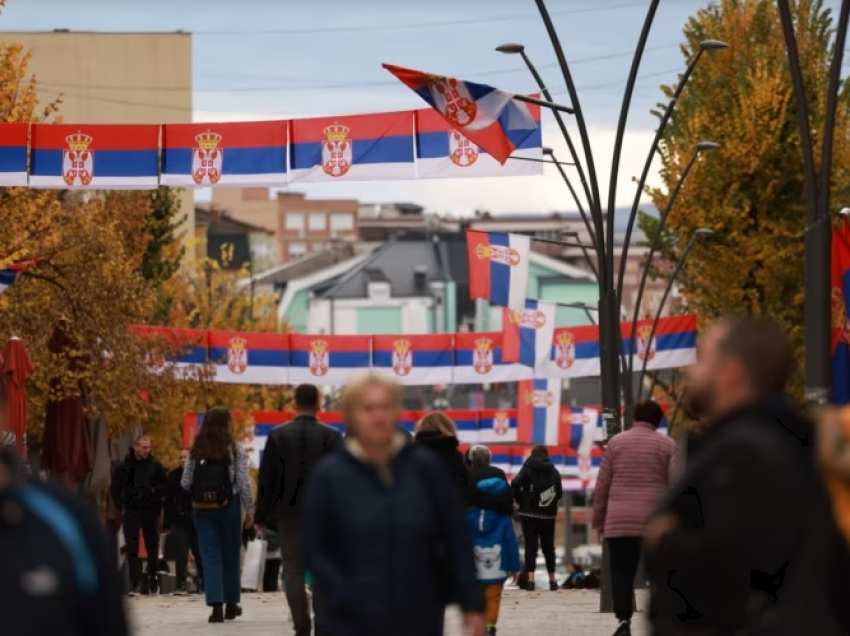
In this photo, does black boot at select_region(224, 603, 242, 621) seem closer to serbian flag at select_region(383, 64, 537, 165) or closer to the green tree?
serbian flag at select_region(383, 64, 537, 165)

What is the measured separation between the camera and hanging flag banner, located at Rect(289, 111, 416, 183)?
994 inches

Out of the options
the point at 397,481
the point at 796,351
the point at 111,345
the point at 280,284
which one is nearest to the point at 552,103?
the point at 111,345

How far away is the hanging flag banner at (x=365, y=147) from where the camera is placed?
2525cm

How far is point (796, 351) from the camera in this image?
43.2m

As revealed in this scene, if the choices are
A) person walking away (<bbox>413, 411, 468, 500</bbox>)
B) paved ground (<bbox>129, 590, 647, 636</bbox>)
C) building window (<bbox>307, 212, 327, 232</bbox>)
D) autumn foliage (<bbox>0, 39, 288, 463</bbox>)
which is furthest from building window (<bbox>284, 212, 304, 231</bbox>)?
person walking away (<bbox>413, 411, 468, 500</bbox>)

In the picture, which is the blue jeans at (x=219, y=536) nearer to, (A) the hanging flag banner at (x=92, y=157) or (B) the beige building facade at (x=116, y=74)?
(A) the hanging flag banner at (x=92, y=157)

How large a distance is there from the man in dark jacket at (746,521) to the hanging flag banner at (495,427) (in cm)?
5253

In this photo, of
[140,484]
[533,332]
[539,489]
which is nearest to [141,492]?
[140,484]

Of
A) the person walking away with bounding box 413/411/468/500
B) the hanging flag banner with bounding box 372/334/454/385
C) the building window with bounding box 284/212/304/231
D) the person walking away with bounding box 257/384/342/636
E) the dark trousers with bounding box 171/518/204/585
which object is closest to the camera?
the person walking away with bounding box 257/384/342/636

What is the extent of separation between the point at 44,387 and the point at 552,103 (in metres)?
15.9

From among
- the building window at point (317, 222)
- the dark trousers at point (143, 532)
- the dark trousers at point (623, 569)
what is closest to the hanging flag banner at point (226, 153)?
the dark trousers at point (143, 532)

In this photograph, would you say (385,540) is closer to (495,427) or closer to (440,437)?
(440,437)

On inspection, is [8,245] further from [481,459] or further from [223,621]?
[481,459]

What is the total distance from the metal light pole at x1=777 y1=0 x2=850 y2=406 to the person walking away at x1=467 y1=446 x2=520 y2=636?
2.31m
